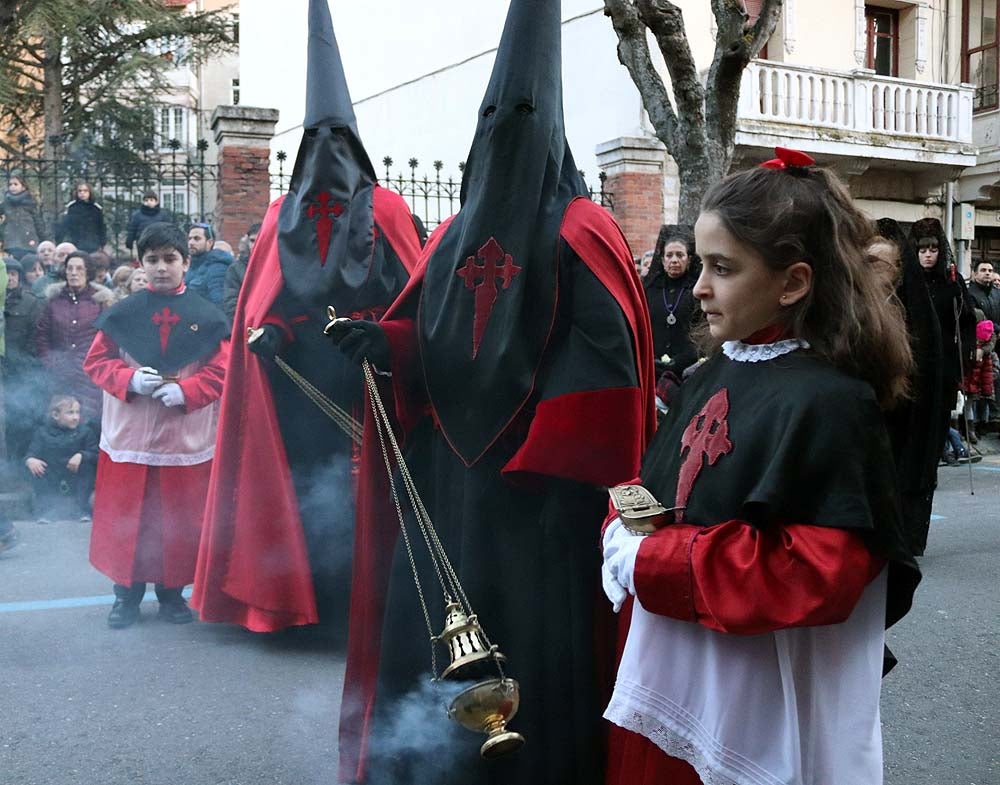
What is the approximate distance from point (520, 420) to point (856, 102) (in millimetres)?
15861

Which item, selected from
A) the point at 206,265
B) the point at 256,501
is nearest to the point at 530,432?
the point at 256,501

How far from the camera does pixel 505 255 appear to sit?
9.70 ft

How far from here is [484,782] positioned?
283 cm

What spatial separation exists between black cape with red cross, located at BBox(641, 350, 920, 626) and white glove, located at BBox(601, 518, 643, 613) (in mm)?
110

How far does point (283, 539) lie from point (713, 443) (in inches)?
123

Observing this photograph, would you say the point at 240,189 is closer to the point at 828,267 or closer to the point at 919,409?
the point at 919,409

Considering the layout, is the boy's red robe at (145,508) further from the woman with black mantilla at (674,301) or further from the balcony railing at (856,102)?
the balcony railing at (856,102)

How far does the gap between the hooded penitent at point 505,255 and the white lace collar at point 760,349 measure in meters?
0.82

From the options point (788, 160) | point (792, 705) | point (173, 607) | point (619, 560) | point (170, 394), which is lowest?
point (173, 607)

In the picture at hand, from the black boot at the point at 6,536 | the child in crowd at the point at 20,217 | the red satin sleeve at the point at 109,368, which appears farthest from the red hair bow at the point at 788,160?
the child in crowd at the point at 20,217

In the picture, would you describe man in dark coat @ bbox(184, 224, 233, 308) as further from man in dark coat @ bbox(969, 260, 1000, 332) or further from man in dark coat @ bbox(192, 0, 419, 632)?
man in dark coat @ bbox(969, 260, 1000, 332)

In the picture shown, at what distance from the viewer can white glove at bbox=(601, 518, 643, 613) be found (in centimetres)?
209

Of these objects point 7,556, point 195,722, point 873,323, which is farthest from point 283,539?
point 873,323

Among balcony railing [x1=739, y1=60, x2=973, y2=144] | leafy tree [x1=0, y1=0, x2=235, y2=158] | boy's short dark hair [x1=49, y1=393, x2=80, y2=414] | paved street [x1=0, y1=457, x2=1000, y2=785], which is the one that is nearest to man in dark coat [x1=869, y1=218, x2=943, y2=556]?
paved street [x1=0, y1=457, x2=1000, y2=785]
